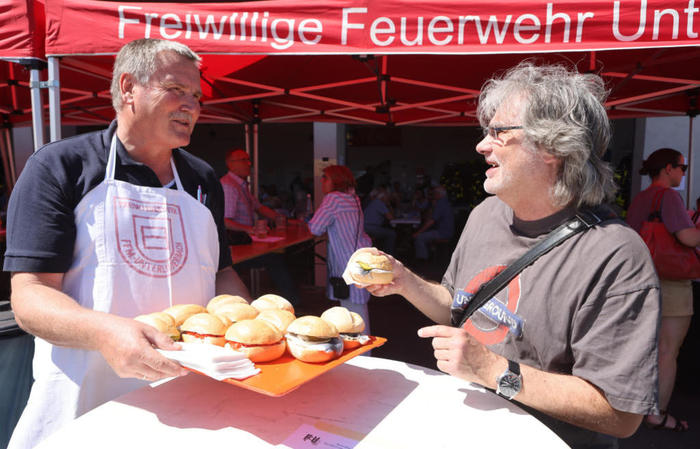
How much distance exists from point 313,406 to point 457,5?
1.92 metres

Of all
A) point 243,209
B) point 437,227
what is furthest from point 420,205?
point 243,209

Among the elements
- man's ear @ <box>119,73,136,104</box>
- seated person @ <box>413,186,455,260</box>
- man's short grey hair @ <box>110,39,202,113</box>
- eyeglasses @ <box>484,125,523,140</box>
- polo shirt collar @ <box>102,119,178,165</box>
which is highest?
man's short grey hair @ <box>110,39,202,113</box>

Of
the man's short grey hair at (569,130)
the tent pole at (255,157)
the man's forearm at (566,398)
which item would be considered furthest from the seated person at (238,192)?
the man's forearm at (566,398)

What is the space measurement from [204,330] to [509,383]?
859 mm

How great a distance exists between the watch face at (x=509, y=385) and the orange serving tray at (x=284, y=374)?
0.40 m

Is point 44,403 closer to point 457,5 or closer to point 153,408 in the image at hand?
point 153,408

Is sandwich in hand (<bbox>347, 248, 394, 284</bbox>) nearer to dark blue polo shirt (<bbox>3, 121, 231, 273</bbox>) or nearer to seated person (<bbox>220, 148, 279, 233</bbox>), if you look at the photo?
dark blue polo shirt (<bbox>3, 121, 231, 273</bbox>)

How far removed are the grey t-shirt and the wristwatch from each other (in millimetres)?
173

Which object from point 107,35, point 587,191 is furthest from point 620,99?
point 107,35

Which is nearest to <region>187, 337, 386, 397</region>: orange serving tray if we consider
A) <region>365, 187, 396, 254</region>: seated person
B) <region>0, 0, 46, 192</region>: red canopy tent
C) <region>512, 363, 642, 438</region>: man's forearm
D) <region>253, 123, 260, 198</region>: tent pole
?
<region>512, 363, 642, 438</region>: man's forearm

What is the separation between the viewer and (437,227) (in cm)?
1009

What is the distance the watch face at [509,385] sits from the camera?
4.02 feet

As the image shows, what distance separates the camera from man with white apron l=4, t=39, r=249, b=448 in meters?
1.40

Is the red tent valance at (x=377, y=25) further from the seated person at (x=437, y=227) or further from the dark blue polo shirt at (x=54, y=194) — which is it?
the seated person at (x=437, y=227)
